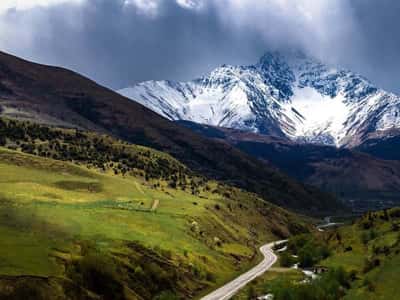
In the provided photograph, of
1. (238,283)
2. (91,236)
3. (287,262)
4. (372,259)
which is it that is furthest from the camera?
(287,262)

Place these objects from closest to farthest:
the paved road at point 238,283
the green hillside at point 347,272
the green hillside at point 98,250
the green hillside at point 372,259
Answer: the green hillside at point 372,259 < the green hillside at point 98,250 < the green hillside at point 347,272 < the paved road at point 238,283

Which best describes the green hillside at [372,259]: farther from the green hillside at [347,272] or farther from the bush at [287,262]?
the bush at [287,262]

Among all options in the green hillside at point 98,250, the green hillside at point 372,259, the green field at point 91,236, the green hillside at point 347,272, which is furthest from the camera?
the green field at point 91,236

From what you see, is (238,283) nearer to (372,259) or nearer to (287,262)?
(372,259)

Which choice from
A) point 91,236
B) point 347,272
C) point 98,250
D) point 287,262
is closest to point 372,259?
point 347,272

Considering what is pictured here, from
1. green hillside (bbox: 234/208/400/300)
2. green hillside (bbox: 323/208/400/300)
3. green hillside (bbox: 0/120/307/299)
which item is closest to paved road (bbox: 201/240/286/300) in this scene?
green hillside (bbox: 234/208/400/300)

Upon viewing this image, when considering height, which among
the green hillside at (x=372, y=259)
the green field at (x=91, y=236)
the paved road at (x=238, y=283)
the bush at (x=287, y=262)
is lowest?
the paved road at (x=238, y=283)

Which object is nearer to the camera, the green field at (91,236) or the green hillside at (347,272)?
the green hillside at (347,272)

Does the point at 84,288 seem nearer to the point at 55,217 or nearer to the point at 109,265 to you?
the point at 109,265

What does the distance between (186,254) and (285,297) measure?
149 feet

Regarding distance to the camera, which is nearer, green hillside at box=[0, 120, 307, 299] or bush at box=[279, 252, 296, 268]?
green hillside at box=[0, 120, 307, 299]

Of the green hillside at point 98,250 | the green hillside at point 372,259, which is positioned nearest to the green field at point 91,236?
the green hillside at point 98,250

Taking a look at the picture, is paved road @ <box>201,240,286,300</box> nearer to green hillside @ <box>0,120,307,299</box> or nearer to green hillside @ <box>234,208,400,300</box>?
green hillside @ <box>234,208,400,300</box>

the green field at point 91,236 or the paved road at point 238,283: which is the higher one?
the green field at point 91,236
